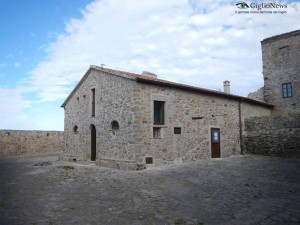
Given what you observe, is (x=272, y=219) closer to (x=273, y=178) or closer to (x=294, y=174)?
(x=273, y=178)

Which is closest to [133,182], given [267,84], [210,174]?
[210,174]

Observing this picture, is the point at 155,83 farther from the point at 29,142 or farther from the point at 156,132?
the point at 29,142

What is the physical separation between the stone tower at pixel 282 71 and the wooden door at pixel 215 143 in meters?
8.90

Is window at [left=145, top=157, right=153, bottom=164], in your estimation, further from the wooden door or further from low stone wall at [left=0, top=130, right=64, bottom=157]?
low stone wall at [left=0, top=130, right=64, bottom=157]

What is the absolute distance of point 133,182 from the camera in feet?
28.4

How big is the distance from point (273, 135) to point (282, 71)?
8054mm

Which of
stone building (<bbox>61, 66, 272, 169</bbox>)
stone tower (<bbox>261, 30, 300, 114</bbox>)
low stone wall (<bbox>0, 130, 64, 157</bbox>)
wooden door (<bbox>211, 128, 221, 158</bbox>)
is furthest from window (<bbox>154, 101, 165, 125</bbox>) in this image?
low stone wall (<bbox>0, 130, 64, 157</bbox>)

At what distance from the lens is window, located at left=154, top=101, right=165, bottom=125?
12953mm

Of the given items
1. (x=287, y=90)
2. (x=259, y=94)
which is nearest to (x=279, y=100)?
(x=287, y=90)

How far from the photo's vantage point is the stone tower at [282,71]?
20609 mm

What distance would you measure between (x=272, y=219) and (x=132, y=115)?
7849mm

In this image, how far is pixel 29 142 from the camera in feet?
73.2

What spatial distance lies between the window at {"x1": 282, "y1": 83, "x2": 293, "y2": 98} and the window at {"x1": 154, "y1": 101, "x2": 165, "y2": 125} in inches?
523

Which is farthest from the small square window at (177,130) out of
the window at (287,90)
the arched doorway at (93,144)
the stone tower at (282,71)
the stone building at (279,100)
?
the window at (287,90)
